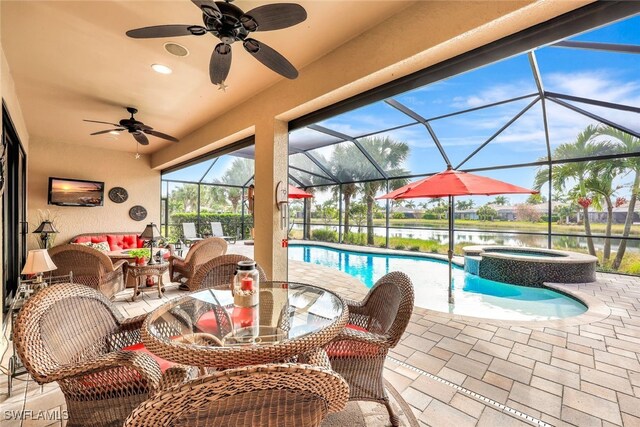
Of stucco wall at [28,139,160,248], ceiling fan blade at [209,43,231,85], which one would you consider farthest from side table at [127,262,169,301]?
stucco wall at [28,139,160,248]

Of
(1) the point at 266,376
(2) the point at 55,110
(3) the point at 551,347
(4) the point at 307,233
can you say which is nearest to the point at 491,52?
(1) the point at 266,376

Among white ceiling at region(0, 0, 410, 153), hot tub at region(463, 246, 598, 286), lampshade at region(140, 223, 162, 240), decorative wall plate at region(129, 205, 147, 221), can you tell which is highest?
white ceiling at region(0, 0, 410, 153)

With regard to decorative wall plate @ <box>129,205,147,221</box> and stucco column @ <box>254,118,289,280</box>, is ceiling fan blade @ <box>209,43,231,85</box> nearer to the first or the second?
stucco column @ <box>254,118,289,280</box>

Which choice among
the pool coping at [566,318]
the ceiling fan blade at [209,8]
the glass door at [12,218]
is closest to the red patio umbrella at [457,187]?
the pool coping at [566,318]

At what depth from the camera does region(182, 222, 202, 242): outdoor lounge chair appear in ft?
33.6

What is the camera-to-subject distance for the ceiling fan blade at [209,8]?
1565 millimetres

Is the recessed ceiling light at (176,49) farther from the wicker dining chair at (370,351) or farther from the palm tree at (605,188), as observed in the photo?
the palm tree at (605,188)

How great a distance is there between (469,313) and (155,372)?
3888mm

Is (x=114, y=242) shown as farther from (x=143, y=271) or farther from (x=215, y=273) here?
(x=215, y=273)

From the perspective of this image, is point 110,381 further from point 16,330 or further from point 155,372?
point 16,330

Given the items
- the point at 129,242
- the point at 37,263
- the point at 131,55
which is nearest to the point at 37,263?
the point at 37,263

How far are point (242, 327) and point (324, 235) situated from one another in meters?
10.0

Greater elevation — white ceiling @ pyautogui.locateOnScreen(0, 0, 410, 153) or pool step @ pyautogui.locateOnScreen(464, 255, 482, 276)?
white ceiling @ pyautogui.locateOnScreen(0, 0, 410, 153)

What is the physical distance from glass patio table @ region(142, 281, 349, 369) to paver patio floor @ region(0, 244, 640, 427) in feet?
3.46
